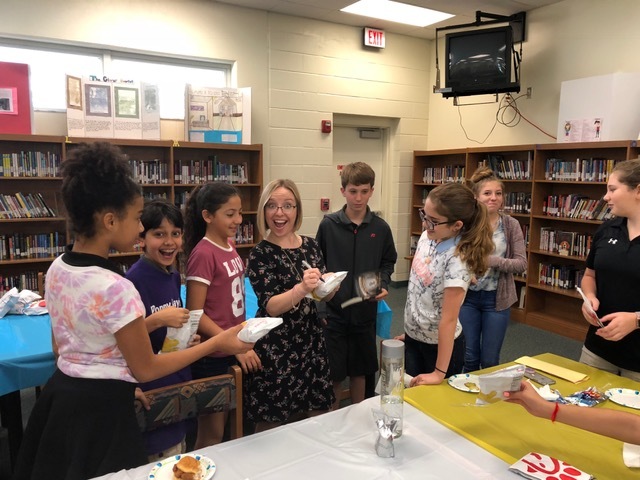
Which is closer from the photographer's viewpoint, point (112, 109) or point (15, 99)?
point (15, 99)

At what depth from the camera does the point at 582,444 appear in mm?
1255

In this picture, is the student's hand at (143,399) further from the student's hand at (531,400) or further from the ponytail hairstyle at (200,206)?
the student's hand at (531,400)

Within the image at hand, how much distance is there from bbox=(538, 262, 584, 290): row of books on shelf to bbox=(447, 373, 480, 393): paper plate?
3.45 meters

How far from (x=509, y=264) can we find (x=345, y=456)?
1.86 meters

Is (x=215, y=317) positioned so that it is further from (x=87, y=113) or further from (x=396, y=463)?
(x=87, y=113)

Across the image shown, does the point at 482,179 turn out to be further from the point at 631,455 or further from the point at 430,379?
the point at 631,455

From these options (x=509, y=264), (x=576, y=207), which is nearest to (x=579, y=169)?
(x=576, y=207)

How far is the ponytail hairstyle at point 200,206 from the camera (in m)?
1.83

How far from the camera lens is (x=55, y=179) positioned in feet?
14.0

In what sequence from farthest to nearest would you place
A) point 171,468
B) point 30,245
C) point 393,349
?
point 30,245 → point 393,349 → point 171,468

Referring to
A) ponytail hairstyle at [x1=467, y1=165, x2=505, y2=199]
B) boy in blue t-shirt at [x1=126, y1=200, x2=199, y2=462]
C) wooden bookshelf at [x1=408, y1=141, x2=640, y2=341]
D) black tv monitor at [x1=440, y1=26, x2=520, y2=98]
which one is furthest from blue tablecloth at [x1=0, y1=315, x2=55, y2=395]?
black tv monitor at [x1=440, y1=26, x2=520, y2=98]

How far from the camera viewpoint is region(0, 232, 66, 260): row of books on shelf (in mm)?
4090

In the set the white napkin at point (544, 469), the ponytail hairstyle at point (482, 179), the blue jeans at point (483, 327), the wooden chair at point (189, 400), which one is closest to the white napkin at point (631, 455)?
the white napkin at point (544, 469)

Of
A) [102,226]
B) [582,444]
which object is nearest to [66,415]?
[102,226]
